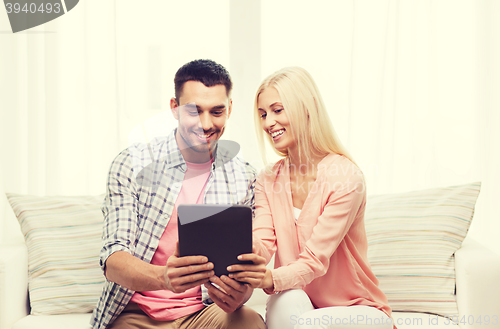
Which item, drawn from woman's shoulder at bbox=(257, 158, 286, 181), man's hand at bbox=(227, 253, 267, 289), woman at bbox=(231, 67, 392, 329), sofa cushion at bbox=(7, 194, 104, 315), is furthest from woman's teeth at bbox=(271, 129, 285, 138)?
sofa cushion at bbox=(7, 194, 104, 315)

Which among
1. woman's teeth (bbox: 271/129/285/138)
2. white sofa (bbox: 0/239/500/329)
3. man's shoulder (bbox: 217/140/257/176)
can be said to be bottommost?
white sofa (bbox: 0/239/500/329)

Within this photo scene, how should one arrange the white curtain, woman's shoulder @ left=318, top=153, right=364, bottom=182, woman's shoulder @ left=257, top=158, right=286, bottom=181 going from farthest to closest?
the white curtain < woman's shoulder @ left=257, top=158, right=286, bottom=181 < woman's shoulder @ left=318, top=153, right=364, bottom=182

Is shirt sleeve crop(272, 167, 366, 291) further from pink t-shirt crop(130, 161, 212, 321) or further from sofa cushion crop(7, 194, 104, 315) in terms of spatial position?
sofa cushion crop(7, 194, 104, 315)

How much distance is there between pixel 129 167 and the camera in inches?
49.3

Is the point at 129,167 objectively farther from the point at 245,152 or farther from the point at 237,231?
the point at 245,152

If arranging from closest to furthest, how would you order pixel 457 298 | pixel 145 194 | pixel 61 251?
pixel 145 194 → pixel 457 298 → pixel 61 251

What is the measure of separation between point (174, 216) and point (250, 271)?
0.33 metres

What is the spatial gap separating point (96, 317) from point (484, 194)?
1.86 m

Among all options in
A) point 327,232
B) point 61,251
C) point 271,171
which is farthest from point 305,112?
point 61,251

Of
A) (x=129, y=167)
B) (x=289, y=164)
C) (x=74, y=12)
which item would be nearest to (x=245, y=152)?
(x=289, y=164)

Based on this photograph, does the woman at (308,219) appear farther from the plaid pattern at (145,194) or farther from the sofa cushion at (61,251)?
the sofa cushion at (61,251)

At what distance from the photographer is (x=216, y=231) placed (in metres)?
1.02

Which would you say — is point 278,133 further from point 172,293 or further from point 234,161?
point 172,293

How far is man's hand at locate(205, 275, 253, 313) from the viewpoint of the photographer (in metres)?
1.07
